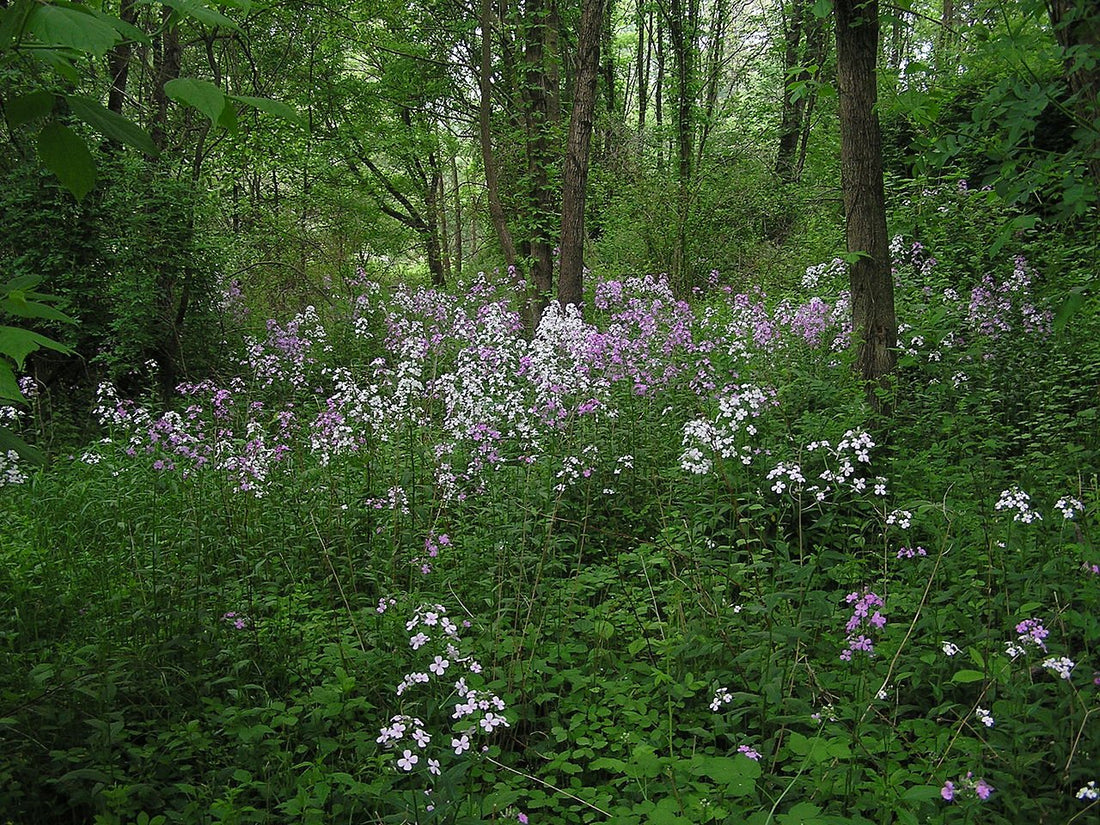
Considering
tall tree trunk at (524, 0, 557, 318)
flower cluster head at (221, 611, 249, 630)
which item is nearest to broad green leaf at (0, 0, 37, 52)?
flower cluster head at (221, 611, 249, 630)

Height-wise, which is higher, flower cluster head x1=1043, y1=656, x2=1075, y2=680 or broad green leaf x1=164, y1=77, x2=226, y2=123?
broad green leaf x1=164, y1=77, x2=226, y2=123

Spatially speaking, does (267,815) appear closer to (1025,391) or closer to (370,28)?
(1025,391)

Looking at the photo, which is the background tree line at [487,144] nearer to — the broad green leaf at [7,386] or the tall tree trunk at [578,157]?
the tall tree trunk at [578,157]

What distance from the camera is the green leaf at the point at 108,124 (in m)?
1.35

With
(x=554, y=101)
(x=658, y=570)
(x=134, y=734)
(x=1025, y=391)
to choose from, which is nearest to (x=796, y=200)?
(x=554, y=101)

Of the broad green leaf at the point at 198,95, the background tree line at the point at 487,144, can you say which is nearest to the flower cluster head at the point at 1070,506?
the background tree line at the point at 487,144

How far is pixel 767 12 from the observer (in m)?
17.6

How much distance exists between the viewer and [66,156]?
135cm

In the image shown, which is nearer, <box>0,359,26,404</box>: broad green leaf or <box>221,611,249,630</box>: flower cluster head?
<box>0,359,26,404</box>: broad green leaf

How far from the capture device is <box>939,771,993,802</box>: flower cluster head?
6.03 ft

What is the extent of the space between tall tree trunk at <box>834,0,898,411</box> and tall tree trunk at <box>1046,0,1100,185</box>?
1.65 meters

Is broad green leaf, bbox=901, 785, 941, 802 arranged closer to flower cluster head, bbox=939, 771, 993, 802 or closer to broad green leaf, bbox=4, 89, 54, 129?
flower cluster head, bbox=939, 771, 993, 802

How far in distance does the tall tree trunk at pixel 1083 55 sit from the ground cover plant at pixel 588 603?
38.5 inches

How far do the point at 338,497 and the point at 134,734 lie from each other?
5.82 feet
